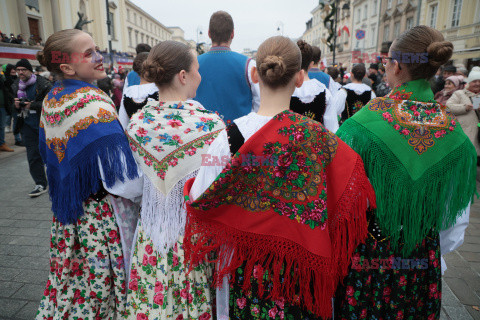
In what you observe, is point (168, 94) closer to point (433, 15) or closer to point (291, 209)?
point (291, 209)

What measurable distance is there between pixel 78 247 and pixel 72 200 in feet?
1.15

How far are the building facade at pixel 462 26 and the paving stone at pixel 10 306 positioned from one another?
62.6 feet

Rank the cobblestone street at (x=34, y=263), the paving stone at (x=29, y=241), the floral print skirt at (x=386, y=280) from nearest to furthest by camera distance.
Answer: the floral print skirt at (x=386, y=280), the cobblestone street at (x=34, y=263), the paving stone at (x=29, y=241)

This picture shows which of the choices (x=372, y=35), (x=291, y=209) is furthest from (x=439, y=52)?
(x=372, y=35)

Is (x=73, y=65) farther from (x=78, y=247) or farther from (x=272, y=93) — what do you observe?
(x=272, y=93)

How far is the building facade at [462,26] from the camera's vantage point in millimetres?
16219

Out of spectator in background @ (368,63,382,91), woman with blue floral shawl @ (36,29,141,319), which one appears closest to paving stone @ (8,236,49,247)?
woman with blue floral shawl @ (36,29,141,319)

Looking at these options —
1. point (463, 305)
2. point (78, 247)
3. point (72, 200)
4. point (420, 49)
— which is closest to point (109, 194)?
point (72, 200)

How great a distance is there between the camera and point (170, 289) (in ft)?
5.29

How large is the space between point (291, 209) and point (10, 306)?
7.99ft

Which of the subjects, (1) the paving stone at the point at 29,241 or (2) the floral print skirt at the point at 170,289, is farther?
(1) the paving stone at the point at 29,241

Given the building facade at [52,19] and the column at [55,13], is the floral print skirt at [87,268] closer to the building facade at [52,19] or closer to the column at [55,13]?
the building facade at [52,19]

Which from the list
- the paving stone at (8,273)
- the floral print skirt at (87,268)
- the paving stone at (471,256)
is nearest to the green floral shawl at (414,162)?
the floral print skirt at (87,268)

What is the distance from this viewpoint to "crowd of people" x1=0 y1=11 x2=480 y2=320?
129 cm
